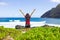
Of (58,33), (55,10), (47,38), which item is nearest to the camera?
(47,38)

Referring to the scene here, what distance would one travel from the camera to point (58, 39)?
5.67 metres

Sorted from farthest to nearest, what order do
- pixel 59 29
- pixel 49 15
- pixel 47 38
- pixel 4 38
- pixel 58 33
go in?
1. pixel 49 15
2. pixel 4 38
3. pixel 59 29
4. pixel 58 33
5. pixel 47 38

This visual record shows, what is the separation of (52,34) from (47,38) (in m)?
0.36

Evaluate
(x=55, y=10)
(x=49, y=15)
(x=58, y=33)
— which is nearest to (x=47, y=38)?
(x=58, y=33)

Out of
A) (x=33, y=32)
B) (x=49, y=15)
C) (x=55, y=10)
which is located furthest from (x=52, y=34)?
(x=49, y=15)

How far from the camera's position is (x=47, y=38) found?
5.62m

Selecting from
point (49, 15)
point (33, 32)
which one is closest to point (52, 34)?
point (33, 32)

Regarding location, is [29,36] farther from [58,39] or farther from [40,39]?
[58,39]

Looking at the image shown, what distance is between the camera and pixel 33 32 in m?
6.12

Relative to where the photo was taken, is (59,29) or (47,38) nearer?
(47,38)

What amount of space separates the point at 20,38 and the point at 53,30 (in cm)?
116

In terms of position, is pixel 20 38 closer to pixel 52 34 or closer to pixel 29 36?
pixel 29 36

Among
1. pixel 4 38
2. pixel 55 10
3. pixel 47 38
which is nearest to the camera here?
Answer: pixel 47 38

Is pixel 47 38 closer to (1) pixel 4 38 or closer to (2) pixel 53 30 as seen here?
(2) pixel 53 30
